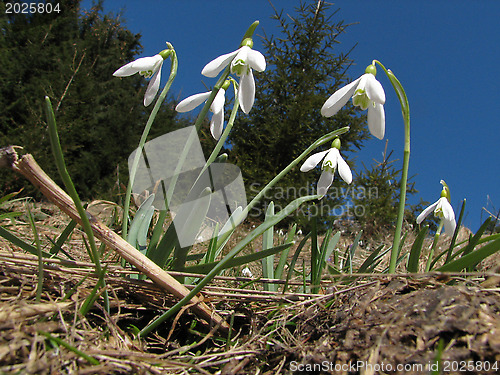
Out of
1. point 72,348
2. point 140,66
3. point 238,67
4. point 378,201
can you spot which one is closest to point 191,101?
point 140,66

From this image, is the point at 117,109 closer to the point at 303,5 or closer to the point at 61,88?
the point at 61,88

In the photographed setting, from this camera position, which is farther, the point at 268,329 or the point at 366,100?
the point at 366,100

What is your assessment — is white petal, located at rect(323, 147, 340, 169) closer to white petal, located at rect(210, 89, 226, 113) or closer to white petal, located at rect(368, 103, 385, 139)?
white petal, located at rect(368, 103, 385, 139)

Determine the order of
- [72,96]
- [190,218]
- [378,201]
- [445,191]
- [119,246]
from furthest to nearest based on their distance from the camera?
[72,96], [378,201], [445,191], [190,218], [119,246]

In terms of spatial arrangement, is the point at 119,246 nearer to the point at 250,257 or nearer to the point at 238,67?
the point at 250,257

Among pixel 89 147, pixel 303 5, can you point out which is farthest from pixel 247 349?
pixel 89 147

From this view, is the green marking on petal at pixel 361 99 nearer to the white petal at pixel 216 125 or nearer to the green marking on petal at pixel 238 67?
the green marking on petal at pixel 238 67

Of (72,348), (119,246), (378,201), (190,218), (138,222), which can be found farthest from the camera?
(378,201)
